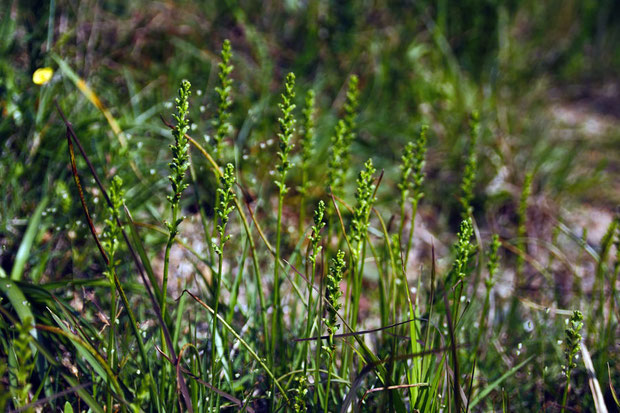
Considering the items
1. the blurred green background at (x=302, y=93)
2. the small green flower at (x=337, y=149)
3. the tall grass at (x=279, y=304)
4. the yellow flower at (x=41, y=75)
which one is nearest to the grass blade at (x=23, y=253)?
the tall grass at (x=279, y=304)

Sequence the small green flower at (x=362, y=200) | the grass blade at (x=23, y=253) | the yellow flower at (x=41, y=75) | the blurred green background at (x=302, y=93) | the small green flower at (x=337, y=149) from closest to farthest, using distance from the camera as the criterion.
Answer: the small green flower at (x=362, y=200) < the small green flower at (x=337, y=149) < the grass blade at (x=23, y=253) < the yellow flower at (x=41, y=75) < the blurred green background at (x=302, y=93)

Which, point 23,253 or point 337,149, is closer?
point 337,149

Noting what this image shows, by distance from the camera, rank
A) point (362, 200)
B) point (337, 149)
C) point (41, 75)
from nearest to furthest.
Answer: point (362, 200) → point (337, 149) → point (41, 75)

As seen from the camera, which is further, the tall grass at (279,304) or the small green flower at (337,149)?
the small green flower at (337,149)

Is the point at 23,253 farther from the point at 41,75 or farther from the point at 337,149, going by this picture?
the point at 337,149

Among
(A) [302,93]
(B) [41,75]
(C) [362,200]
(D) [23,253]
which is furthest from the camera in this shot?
(A) [302,93]

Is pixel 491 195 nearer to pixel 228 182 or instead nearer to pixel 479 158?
pixel 479 158

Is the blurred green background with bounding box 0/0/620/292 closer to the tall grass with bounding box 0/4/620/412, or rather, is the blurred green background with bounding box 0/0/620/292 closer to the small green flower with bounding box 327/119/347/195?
the tall grass with bounding box 0/4/620/412

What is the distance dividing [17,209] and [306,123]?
137 centimetres

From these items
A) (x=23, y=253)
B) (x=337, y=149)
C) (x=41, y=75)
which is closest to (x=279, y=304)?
(x=337, y=149)

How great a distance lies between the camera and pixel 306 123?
158cm

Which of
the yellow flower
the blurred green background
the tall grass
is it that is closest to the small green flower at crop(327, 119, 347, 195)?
the tall grass

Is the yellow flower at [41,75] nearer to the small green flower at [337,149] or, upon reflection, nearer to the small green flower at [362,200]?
the small green flower at [337,149]

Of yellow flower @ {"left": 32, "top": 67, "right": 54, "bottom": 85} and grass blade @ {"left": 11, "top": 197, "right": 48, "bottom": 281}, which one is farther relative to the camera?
yellow flower @ {"left": 32, "top": 67, "right": 54, "bottom": 85}
